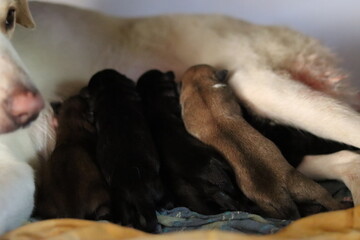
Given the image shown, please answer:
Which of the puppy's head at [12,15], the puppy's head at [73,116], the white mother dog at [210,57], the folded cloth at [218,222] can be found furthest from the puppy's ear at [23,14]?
the folded cloth at [218,222]

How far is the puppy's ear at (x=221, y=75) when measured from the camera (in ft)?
5.37

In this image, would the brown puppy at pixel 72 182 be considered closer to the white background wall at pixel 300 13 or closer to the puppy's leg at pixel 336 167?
the puppy's leg at pixel 336 167

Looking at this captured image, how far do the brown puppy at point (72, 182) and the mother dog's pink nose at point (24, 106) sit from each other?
187 millimetres

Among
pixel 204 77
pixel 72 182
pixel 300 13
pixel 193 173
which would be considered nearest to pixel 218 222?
pixel 193 173

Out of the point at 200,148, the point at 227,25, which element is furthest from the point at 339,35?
the point at 200,148

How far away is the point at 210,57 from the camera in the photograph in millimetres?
1790

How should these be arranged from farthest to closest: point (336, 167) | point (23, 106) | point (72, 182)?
point (336, 167) < point (72, 182) < point (23, 106)

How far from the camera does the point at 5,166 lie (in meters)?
1.30

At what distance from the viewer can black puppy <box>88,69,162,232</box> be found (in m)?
1.20

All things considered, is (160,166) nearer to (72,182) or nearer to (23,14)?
(72,182)

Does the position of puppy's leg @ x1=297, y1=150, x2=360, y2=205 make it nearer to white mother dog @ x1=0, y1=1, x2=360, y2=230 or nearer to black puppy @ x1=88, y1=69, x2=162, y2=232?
white mother dog @ x1=0, y1=1, x2=360, y2=230

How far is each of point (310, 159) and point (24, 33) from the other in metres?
1.04

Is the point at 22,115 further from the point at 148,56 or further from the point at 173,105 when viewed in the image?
the point at 148,56

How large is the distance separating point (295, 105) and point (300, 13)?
97cm
